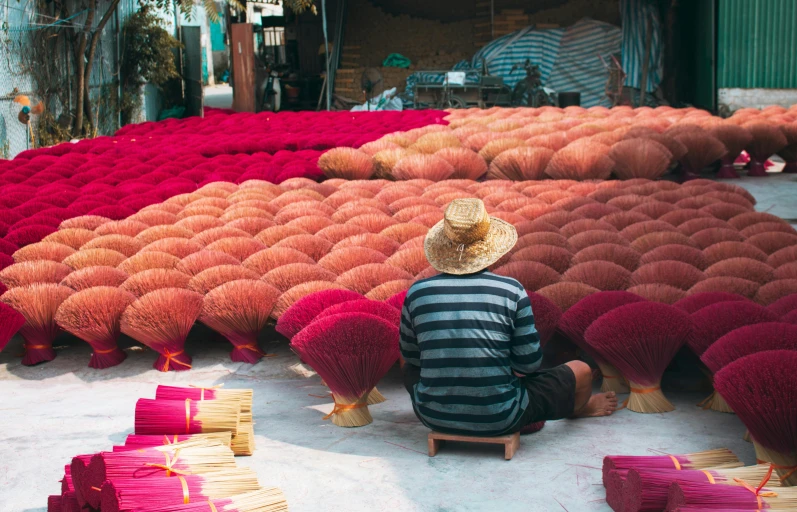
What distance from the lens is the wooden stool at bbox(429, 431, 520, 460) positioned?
2.95m

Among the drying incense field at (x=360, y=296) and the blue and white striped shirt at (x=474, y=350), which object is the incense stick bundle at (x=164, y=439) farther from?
the blue and white striped shirt at (x=474, y=350)

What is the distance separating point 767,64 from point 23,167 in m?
10.4

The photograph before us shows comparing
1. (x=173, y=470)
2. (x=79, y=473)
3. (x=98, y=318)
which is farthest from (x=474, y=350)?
(x=98, y=318)

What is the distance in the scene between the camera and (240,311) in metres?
4.17

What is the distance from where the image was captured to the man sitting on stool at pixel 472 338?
2.92m

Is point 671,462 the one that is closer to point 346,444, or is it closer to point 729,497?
point 729,497

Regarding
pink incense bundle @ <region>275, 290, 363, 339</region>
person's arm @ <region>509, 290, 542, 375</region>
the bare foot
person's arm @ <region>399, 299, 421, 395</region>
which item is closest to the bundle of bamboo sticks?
person's arm @ <region>399, 299, 421, 395</region>

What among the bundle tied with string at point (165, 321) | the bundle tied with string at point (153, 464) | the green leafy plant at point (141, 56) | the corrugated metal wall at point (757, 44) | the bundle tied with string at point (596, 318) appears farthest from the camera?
the green leafy plant at point (141, 56)

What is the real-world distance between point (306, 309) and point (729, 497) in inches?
81.3

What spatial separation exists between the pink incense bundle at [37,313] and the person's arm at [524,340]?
2.50 meters

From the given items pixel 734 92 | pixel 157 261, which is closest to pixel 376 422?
pixel 157 261

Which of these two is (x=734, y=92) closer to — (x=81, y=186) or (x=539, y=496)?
(x=81, y=186)

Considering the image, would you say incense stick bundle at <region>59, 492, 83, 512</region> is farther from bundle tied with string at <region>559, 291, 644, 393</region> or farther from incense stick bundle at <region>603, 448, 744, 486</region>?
bundle tied with string at <region>559, 291, 644, 393</region>

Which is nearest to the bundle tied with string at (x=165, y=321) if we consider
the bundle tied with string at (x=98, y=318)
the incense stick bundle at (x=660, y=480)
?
the bundle tied with string at (x=98, y=318)
